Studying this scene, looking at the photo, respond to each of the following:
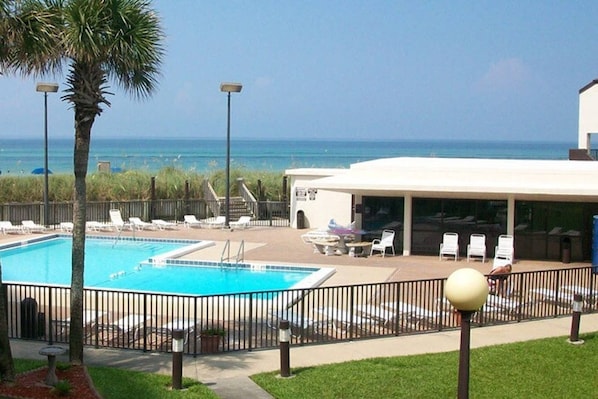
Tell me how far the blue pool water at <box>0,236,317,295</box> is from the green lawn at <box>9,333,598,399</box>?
27.9 feet

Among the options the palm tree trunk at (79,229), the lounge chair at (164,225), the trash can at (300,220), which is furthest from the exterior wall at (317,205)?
the palm tree trunk at (79,229)

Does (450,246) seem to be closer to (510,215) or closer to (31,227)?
(510,215)

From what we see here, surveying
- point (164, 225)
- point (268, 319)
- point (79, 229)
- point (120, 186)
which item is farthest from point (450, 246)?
point (120, 186)

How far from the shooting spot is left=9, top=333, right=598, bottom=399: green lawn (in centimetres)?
1098

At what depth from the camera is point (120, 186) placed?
35.8m

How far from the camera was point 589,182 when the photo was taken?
941 inches

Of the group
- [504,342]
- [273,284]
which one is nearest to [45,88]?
[273,284]

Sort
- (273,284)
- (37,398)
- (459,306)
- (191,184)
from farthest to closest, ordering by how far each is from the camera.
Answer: (191,184), (273,284), (37,398), (459,306)

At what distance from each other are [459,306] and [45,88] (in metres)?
26.2

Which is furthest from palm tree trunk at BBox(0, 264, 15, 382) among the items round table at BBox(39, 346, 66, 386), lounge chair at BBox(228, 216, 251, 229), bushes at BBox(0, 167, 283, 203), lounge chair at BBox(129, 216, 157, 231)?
bushes at BBox(0, 167, 283, 203)

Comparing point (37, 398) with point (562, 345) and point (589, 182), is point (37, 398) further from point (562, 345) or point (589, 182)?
point (589, 182)

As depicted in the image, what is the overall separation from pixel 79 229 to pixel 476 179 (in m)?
15.7

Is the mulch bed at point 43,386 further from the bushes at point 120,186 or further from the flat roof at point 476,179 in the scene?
the bushes at point 120,186

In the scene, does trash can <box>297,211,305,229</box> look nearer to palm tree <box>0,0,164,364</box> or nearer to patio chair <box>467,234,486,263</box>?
patio chair <box>467,234,486,263</box>
